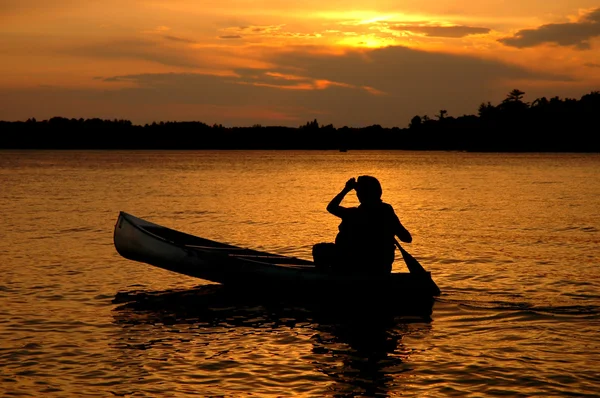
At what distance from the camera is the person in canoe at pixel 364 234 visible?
591 inches

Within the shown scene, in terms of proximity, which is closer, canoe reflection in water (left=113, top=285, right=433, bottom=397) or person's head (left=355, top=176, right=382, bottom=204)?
canoe reflection in water (left=113, top=285, right=433, bottom=397)

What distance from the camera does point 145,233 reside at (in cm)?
1803

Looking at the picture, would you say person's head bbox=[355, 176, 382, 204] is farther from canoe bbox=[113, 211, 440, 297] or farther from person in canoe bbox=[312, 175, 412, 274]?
canoe bbox=[113, 211, 440, 297]

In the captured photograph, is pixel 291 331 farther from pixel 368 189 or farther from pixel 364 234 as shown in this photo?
pixel 368 189

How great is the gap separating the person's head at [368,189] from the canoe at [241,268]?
1.71m

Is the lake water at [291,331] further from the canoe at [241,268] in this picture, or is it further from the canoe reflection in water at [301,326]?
the canoe at [241,268]

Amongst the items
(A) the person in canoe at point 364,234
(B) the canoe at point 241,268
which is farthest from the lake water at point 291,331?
(A) the person in canoe at point 364,234

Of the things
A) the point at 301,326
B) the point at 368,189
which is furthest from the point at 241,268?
the point at 368,189

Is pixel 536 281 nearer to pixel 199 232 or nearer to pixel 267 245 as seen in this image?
pixel 267 245

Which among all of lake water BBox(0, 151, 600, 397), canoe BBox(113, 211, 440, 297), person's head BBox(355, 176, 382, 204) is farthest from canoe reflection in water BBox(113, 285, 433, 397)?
person's head BBox(355, 176, 382, 204)

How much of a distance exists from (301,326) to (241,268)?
2690mm

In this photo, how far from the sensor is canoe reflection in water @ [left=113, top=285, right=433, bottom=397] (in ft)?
38.8

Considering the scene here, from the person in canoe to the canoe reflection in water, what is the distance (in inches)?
32.9

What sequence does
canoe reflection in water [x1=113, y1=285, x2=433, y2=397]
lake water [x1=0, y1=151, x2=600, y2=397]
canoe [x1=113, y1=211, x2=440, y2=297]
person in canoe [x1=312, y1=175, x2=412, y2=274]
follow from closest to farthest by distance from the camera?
lake water [x1=0, y1=151, x2=600, y2=397] → canoe reflection in water [x1=113, y1=285, x2=433, y2=397] → person in canoe [x1=312, y1=175, x2=412, y2=274] → canoe [x1=113, y1=211, x2=440, y2=297]
